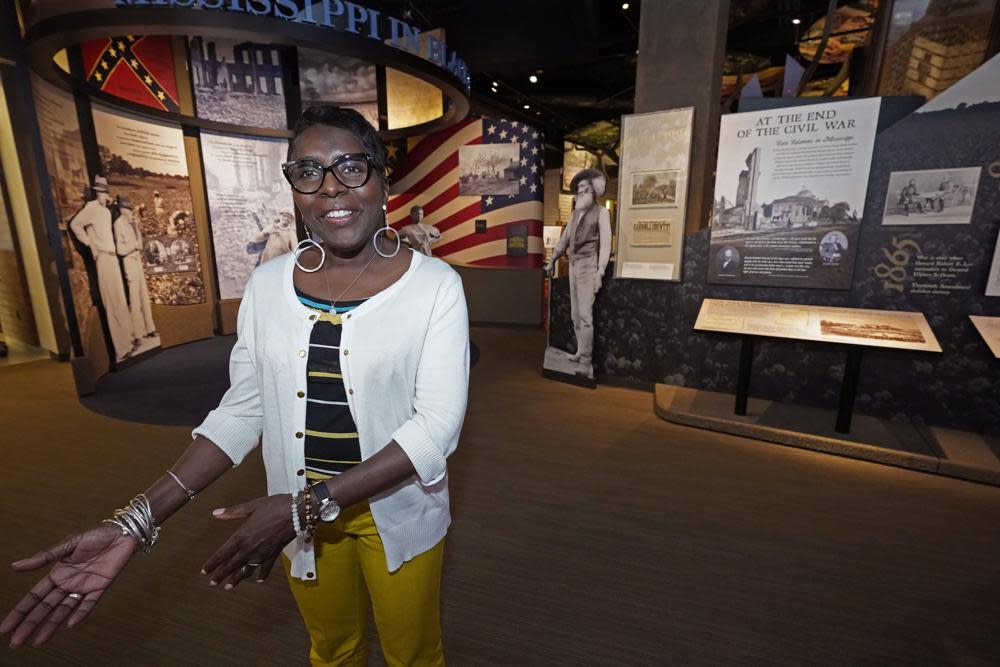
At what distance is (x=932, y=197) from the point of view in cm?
332

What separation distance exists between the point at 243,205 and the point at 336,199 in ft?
23.1

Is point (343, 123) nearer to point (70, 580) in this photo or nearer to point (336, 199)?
point (336, 199)

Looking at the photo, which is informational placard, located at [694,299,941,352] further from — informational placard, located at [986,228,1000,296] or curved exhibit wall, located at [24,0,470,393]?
curved exhibit wall, located at [24,0,470,393]

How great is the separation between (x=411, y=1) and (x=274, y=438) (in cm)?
755

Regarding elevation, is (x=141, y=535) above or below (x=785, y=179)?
below

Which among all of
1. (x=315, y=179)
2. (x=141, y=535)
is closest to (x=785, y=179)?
(x=315, y=179)

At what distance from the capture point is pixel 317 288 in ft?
3.44

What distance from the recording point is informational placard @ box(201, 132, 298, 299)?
6676mm

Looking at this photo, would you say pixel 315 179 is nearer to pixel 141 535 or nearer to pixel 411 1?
pixel 141 535

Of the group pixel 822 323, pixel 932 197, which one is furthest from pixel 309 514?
pixel 932 197

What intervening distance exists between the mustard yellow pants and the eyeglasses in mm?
688

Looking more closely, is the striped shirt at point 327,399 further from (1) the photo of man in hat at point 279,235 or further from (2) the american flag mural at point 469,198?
(2) the american flag mural at point 469,198

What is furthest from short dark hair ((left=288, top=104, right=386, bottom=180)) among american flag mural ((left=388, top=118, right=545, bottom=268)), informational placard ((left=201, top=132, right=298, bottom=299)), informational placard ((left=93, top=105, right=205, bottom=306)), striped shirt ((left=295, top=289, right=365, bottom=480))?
american flag mural ((left=388, top=118, right=545, bottom=268))

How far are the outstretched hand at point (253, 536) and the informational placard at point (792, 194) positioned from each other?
4024 mm
